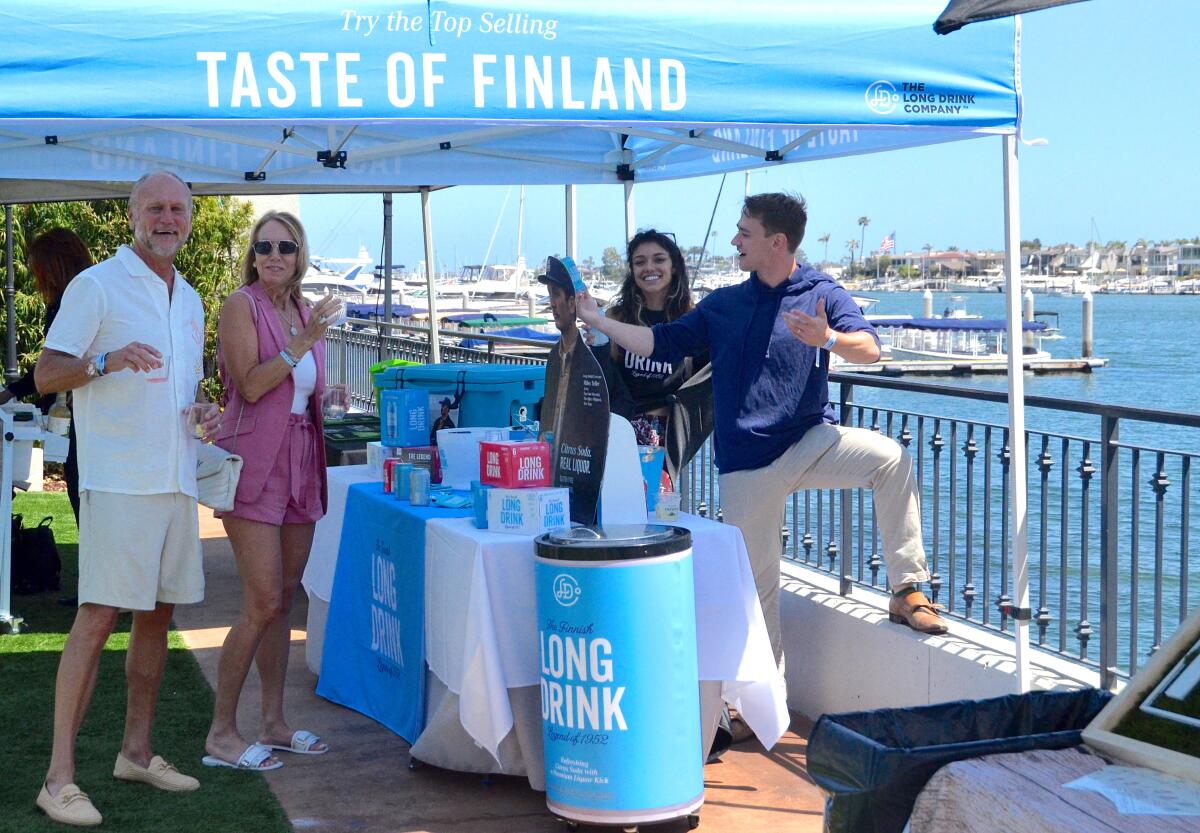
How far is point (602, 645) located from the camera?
3.64m

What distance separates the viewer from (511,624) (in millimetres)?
3934

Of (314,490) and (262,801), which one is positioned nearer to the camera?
(262,801)

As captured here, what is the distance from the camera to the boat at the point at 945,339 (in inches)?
2190

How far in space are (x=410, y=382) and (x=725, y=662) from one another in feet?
7.16

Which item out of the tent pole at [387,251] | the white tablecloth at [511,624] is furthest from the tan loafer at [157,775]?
the tent pole at [387,251]

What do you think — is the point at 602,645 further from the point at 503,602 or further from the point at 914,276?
the point at 914,276

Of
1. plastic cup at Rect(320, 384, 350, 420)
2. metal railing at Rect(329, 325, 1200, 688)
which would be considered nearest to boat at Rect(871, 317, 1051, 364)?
metal railing at Rect(329, 325, 1200, 688)

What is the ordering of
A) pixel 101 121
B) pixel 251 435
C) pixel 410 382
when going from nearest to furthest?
pixel 101 121
pixel 251 435
pixel 410 382

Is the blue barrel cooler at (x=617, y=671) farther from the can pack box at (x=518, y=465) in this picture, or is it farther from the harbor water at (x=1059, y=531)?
the harbor water at (x=1059, y=531)

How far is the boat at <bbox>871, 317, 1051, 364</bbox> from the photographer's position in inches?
2190

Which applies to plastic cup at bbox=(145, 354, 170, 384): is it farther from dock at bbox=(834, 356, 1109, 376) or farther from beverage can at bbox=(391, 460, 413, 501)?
dock at bbox=(834, 356, 1109, 376)

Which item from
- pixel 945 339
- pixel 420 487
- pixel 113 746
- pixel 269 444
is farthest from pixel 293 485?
pixel 945 339

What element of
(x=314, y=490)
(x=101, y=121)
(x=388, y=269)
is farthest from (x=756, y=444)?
(x=388, y=269)

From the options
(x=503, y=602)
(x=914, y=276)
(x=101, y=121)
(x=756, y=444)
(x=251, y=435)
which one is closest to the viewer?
(x=101, y=121)
